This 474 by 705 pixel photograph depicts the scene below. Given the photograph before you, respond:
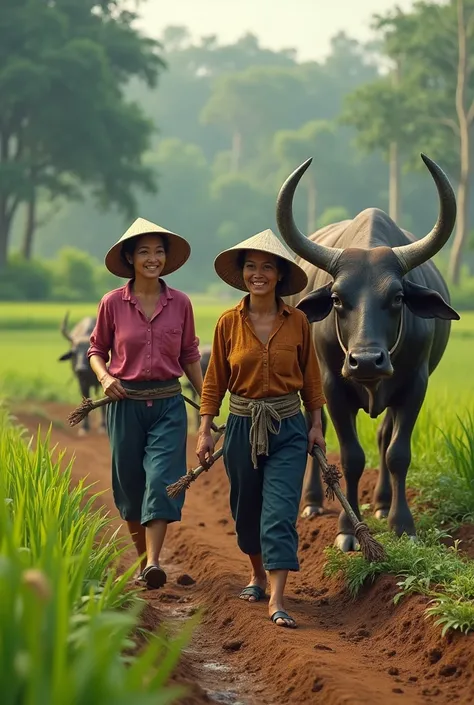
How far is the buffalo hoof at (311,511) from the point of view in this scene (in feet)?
24.9

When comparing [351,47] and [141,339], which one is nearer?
[141,339]

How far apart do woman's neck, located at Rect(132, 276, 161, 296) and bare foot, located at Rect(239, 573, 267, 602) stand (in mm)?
1461

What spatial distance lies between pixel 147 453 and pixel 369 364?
1.19 metres

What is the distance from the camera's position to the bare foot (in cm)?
554

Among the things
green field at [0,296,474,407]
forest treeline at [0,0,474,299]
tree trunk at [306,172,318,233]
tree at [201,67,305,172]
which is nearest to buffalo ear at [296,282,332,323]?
green field at [0,296,474,407]

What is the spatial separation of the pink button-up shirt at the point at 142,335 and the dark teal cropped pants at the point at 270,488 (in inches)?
21.7

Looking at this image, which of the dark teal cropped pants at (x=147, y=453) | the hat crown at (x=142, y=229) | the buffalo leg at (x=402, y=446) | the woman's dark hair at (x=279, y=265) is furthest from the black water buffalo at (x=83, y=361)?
the woman's dark hair at (x=279, y=265)

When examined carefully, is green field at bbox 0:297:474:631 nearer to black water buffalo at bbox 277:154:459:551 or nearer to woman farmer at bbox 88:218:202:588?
black water buffalo at bbox 277:154:459:551

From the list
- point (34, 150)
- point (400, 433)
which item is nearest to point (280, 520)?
point (400, 433)

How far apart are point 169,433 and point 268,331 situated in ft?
2.75

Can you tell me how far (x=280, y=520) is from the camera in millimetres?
5172

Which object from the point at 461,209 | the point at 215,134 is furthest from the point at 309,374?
the point at 215,134

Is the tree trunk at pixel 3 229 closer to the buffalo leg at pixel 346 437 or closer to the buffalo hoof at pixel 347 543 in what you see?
the buffalo leg at pixel 346 437

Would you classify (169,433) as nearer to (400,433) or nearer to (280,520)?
(280,520)
